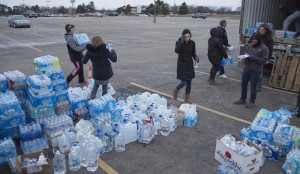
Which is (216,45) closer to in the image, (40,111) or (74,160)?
(40,111)

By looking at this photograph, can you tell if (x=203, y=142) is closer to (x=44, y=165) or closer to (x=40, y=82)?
(x=44, y=165)

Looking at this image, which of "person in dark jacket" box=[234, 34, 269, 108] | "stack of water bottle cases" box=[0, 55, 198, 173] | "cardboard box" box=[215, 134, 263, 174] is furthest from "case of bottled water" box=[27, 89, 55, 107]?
"person in dark jacket" box=[234, 34, 269, 108]

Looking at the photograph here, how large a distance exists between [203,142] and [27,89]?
3.77 metres

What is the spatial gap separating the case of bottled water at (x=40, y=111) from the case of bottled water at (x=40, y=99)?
2.9 inches

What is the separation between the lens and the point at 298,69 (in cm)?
855

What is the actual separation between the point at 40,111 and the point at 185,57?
3.69m

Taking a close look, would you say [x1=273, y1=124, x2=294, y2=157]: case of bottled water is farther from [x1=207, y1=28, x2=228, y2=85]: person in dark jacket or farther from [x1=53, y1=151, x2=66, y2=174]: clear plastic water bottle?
[x1=207, y1=28, x2=228, y2=85]: person in dark jacket

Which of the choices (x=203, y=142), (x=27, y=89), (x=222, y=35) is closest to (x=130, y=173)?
(x=203, y=142)

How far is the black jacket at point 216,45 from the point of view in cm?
872

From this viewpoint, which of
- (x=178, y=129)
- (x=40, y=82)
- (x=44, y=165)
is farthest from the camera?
(x=178, y=129)

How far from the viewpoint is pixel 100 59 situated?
6152 mm

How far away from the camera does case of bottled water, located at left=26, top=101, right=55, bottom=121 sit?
528cm

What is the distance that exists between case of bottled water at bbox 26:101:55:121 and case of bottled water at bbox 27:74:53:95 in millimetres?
305

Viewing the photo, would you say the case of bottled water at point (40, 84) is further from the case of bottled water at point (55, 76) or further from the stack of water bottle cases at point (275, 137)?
the stack of water bottle cases at point (275, 137)
